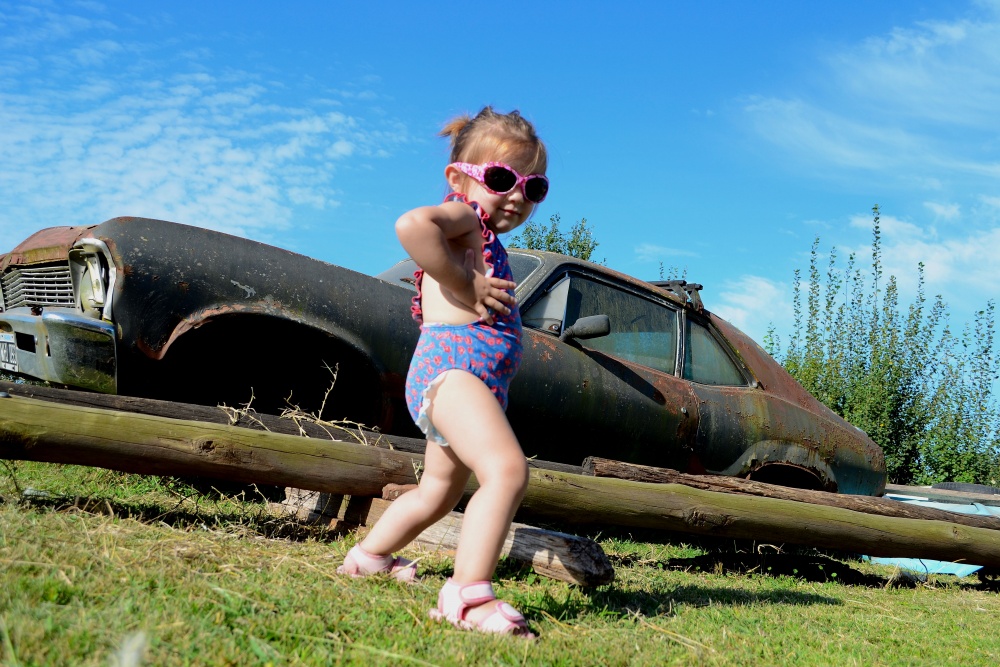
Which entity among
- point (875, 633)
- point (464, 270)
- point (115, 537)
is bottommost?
point (875, 633)

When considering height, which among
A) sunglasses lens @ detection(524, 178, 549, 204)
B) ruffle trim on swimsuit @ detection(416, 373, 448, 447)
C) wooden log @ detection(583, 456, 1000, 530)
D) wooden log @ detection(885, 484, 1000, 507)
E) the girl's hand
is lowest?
wooden log @ detection(885, 484, 1000, 507)

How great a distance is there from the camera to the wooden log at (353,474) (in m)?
3.38

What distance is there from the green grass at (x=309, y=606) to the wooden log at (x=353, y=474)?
0.24 meters

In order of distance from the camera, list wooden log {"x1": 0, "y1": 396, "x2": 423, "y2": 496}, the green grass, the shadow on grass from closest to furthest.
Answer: the green grass → wooden log {"x1": 0, "y1": 396, "x2": 423, "y2": 496} → the shadow on grass

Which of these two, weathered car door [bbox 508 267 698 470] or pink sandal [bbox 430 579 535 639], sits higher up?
weathered car door [bbox 508 267 698 470]

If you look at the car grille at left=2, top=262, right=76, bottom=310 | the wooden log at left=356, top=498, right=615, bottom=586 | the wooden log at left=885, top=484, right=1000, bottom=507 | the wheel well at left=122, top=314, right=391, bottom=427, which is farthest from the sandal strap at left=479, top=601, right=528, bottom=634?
the wooden log at left=885, top=484, right=1000, bottom=507

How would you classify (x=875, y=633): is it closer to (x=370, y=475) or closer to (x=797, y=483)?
(x=370, y=475)

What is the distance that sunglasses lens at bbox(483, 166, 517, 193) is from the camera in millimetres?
2930

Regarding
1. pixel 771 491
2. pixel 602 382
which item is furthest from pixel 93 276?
pixel 771 491

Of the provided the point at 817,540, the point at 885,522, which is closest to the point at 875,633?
the point at 817,540

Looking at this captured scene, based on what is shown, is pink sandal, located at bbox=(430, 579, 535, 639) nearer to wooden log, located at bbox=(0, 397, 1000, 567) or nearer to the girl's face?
the girl's face

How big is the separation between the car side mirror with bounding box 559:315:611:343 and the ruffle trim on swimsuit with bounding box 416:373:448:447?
243 cm

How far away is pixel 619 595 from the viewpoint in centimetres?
355

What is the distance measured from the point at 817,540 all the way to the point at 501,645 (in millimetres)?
3227
